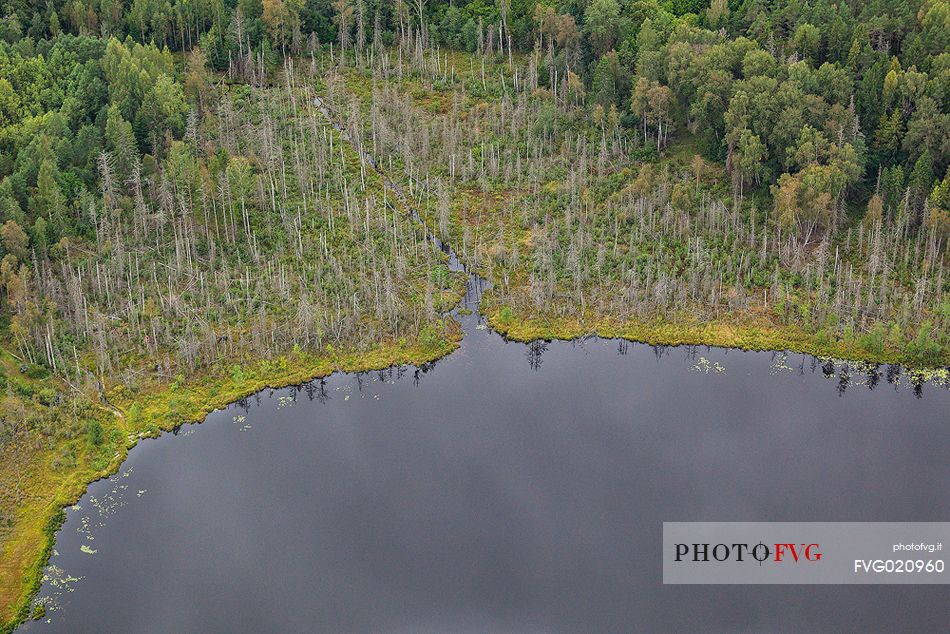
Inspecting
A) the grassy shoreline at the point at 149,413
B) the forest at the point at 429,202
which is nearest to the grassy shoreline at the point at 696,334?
the forest at the point at 429,202

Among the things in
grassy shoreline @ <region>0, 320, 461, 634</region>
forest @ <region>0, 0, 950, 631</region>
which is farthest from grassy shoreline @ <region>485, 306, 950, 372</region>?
grassy shoreline @ <region>0, 320, 461, 634</region>

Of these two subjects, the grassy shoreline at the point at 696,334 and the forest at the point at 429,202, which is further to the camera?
the grassy shoreline at the point at 696,334

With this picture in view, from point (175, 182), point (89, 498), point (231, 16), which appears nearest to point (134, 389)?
point (89, 498)

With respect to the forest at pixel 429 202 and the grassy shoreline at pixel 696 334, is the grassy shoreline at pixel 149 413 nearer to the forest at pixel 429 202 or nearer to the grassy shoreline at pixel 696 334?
the forest at pixel 429 202

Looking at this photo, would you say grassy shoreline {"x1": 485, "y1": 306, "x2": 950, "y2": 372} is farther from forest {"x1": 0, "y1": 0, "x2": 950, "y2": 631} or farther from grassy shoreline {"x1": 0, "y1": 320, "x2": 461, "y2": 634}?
grassy shoreline {"x1": 0, "y1": 320, "x2": 461, "y2": 634}

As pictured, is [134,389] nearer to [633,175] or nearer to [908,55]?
[633,175]
